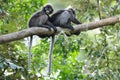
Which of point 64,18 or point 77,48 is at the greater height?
point 64,18

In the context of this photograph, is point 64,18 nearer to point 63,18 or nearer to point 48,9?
point 63,18

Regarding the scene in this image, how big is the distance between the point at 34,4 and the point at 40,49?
0.87 meters

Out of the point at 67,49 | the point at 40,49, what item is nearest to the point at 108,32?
the point at 67,49

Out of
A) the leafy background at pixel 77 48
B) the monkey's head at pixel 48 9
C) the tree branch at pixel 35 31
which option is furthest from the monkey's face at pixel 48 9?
the tree branch at pixel 35 31

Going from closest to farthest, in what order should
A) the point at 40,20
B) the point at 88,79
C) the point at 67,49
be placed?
the point at 88,79, the point at 40,20, the point at 67,49

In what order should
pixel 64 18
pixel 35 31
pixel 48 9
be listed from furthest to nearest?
pixel 64 18, pixel 48 9, pixel 35 31

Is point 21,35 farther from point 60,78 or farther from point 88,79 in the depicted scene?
point 60,78

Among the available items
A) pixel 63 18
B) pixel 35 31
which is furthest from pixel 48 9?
pixel 35 31

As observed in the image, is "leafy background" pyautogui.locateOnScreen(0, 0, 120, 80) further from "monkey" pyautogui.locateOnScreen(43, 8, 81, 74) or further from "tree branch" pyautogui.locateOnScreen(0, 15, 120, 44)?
"tree branch" pyautogui.locateOnScreen(0, 15, 120, 44)

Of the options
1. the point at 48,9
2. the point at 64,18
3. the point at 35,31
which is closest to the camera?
the point at 35,31

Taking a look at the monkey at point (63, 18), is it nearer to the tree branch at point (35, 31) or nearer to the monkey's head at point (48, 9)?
the monkey's head at point (48, 9)

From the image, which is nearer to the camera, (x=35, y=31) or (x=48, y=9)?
(x=35, y=31)

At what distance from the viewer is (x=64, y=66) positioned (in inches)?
204

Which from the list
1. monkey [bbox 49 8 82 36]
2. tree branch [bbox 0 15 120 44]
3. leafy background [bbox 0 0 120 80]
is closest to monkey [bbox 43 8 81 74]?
monkey [bbox 49 8 82 36]
